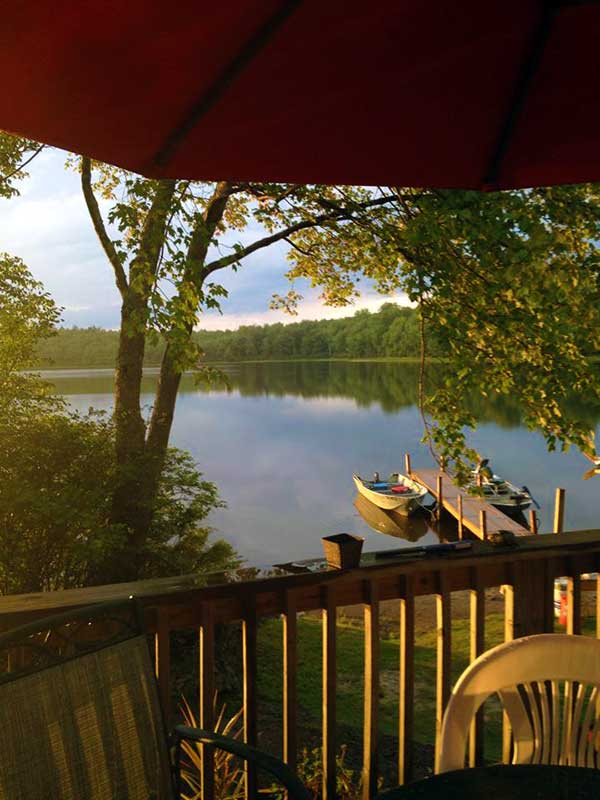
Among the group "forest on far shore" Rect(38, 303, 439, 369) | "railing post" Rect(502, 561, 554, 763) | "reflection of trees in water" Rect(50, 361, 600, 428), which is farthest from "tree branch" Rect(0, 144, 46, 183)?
"reflection of trees in water" Rect(50, 361, 600, 428)

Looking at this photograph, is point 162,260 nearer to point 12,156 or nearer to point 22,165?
point 22,165

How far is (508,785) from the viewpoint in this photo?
1.26 m

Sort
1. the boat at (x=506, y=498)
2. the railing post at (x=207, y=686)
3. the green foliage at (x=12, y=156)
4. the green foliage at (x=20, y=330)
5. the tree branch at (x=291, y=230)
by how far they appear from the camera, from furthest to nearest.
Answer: the boat at (x=506, y=498), the green foliage at (x=12, y=156), the green foliage at (x=20, y=330), the tree branch at (x=291, y=230), the railing post at (x=207, y=686)

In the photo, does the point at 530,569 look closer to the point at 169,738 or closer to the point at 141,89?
the point at 169,738

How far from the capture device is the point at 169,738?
1.52 meters

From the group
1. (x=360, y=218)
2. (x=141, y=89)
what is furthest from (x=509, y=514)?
(x=141, y=89)

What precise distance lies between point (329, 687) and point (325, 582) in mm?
366

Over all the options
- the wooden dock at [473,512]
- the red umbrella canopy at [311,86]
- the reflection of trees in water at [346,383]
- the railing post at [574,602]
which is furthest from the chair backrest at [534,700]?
the reflection of trees in water at [346,383]

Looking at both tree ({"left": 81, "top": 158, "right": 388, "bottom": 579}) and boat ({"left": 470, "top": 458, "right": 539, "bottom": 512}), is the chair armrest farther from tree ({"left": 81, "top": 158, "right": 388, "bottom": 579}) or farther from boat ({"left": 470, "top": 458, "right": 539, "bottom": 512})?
boat ({"left": 470, "top": 458, "right": 539, "bottom": 512})

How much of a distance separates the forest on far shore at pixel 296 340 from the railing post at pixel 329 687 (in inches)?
508

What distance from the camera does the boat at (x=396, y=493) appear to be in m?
22.8

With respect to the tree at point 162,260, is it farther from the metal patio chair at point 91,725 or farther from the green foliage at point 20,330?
the metal patio chair at point 91,725

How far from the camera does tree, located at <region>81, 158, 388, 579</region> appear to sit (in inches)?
233

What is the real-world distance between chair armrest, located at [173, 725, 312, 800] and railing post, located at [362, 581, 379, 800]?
711 mm
